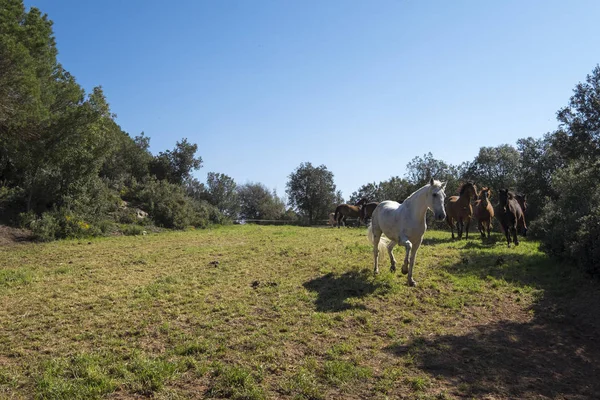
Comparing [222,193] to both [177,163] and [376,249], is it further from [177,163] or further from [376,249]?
[376,249]

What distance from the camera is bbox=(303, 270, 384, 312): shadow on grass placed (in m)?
6.94

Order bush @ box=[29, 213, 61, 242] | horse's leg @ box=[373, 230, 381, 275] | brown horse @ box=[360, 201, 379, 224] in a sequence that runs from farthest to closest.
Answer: brown horse @ box=[360, 201, 379, 224] < bush @ box=[29, 213, 61, 242] < horse's leg @ box=[373, 230, 381, 275]

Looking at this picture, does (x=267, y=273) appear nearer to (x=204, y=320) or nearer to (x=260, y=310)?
(x=260, y=310)

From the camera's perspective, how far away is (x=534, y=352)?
5.36 metres

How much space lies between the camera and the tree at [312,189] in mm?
43531

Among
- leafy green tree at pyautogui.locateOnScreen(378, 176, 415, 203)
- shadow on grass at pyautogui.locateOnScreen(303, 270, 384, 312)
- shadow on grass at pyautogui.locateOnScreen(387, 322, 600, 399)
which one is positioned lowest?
shadow on grass at pyautogui.locateOnScreen(387, 322, 600, 399)

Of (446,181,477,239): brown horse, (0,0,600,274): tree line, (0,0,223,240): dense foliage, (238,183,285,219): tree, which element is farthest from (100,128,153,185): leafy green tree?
(446,181,477,239): brown horse

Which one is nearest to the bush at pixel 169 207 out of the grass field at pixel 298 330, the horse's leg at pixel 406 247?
the grass field at pixel 298 330

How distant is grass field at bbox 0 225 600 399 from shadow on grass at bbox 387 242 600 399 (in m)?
0.03

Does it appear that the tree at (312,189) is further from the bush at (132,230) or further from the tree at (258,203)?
the bush at (132,230)

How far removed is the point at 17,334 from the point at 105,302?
1.58 meters

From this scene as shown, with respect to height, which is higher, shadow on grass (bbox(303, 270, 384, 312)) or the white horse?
the white horse

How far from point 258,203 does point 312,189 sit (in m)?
12.5

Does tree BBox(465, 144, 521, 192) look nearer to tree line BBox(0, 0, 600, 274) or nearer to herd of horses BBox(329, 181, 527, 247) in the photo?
tree line BBox(0, 0, 600, 274)
